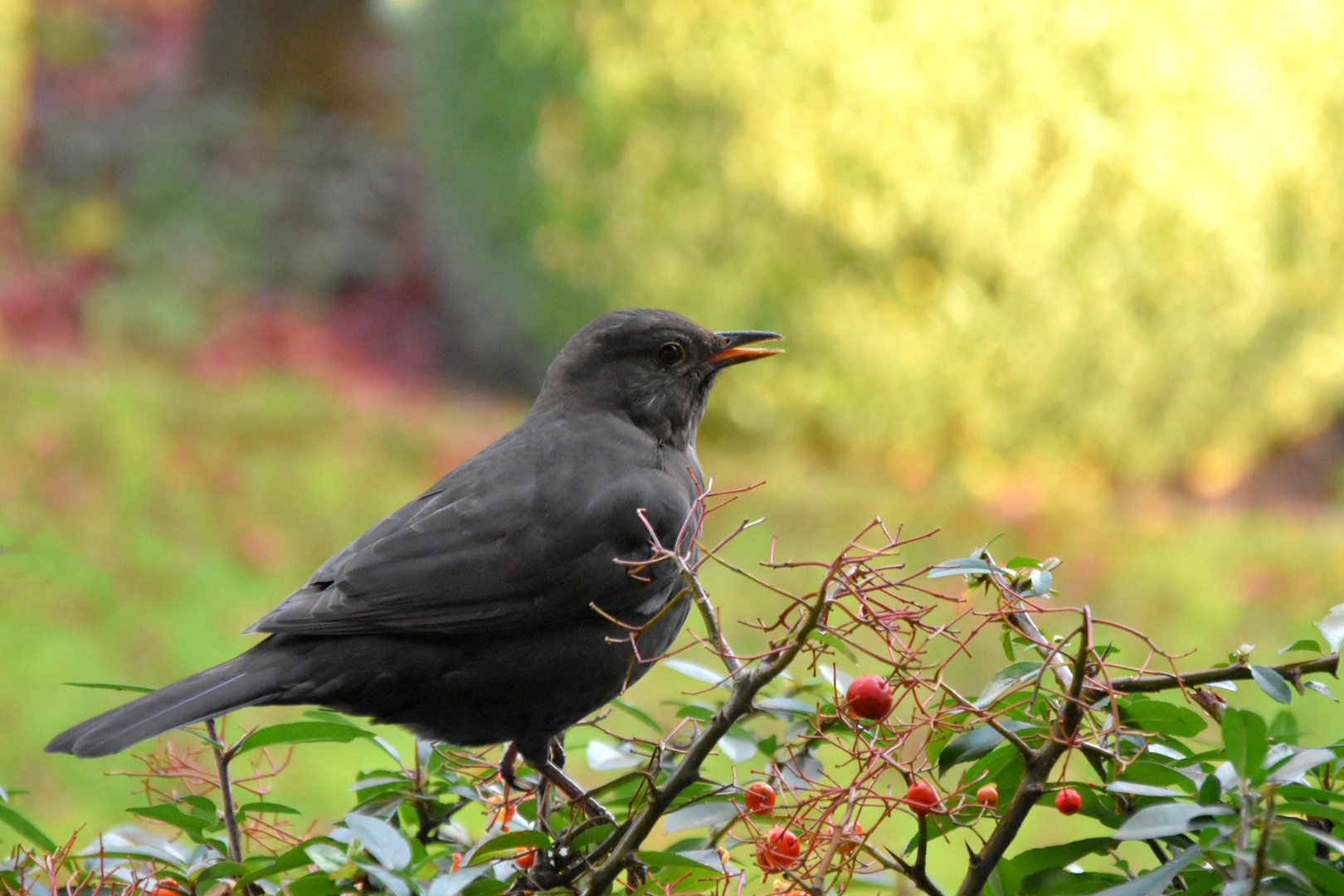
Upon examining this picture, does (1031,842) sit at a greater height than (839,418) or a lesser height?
lesser

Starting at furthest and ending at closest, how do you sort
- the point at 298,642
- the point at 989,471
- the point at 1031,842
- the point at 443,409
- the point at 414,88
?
the point at 414,88 < the point at 443,409 < the point at 989,471 < the point at 1031,842 < the point at 298,642

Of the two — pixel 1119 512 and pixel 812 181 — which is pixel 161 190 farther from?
pixel 1119 512

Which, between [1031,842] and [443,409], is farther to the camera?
[443,409]

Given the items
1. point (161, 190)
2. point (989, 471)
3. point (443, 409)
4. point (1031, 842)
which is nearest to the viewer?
point (1031, 842)

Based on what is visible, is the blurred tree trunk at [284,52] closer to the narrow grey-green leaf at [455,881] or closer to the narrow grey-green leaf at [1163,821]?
the narrow grey-green leaf at [455,881]

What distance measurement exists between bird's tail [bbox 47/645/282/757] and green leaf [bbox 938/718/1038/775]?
115cm

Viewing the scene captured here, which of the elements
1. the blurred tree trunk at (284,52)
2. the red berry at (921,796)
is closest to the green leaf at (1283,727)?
the red berry at (921,796)

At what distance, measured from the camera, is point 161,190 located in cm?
1181

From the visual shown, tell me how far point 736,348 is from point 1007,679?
1679 mm

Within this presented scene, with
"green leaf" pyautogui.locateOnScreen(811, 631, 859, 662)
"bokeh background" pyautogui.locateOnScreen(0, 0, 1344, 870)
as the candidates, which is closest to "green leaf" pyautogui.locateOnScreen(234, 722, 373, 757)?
"green leaf" pyautogui.locateOnScreen(811, 631, 859, 662)

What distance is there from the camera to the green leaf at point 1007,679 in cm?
159

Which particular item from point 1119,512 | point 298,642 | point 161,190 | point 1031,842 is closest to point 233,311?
point 161,190

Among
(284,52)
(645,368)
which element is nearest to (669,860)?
(645,368)

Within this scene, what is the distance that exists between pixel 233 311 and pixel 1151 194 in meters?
7.39
